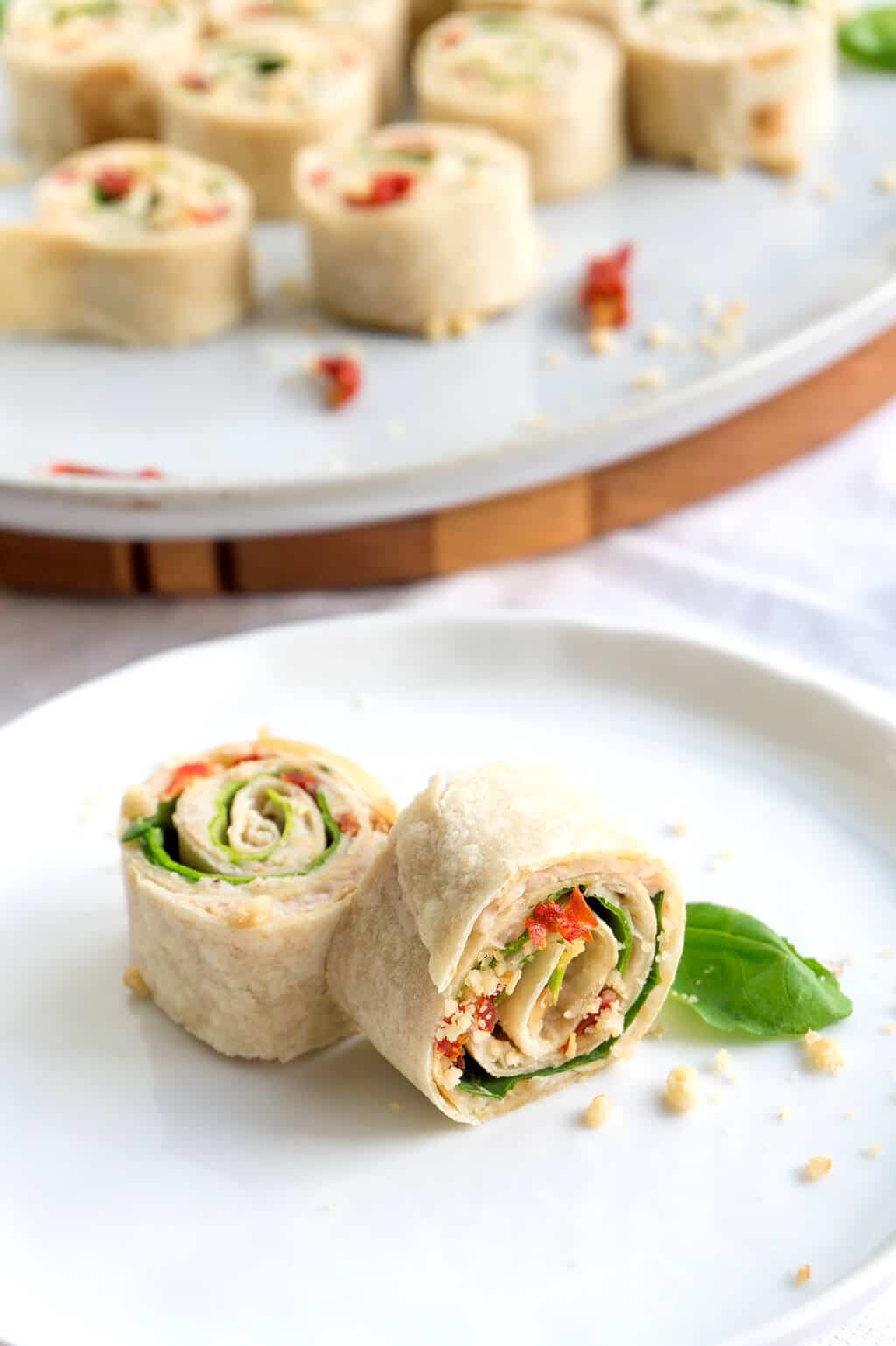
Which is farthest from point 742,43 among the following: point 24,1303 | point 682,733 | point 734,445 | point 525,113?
point 24,1303

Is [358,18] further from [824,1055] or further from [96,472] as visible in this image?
[824,1055]

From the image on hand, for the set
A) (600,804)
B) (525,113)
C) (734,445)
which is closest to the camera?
(600,804)

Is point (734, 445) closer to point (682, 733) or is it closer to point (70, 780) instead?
point (682, 733)

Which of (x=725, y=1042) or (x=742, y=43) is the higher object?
(x=742, y=43)

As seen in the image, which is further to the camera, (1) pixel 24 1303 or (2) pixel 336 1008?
(2) pixel 336 1008

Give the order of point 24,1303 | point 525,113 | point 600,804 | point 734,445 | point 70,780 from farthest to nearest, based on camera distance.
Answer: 1. point 525,113
2. point 734,445
3. point 70,780
4. point 600,804
5. point 24,1303

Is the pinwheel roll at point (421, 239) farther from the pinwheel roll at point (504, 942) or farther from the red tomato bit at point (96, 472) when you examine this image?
the pinwheel roll at point (504, 942)

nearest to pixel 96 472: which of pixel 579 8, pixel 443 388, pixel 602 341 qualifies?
pixel 443 388

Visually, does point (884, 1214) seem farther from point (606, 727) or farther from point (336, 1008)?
point (606, 727)
